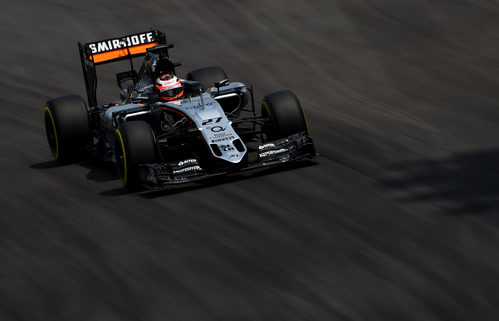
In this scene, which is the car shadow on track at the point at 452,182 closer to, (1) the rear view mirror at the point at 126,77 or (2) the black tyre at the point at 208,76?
(2) the black tyre at the point at 208,76

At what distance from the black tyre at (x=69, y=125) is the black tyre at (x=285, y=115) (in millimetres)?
3150

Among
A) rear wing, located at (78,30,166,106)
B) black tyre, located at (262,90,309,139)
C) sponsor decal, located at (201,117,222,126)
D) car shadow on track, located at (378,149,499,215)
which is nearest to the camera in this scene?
car shadow on track, located at (378,149,499,215)

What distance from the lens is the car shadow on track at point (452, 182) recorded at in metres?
10.6

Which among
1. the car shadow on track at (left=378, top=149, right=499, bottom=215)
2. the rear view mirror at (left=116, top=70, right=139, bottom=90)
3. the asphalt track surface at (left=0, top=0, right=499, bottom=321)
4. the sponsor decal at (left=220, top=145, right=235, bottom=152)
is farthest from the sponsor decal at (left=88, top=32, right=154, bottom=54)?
the car shadow on track at (left=378, top=149, right=499, bottom=215)

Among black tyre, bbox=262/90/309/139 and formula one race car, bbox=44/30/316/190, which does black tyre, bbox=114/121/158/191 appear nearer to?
formula one race car, bbox=44/30/316/190

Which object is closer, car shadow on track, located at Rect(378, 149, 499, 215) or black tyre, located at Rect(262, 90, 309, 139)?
car shadow on track, located at Rect(378, 149, 499, 215)

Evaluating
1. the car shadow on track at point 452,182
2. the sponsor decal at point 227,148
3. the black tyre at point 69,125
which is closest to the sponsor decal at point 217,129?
the sponsor decal at point 227,148

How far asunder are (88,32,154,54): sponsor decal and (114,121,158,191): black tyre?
9.95 feet

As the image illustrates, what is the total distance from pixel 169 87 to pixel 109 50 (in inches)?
69.3

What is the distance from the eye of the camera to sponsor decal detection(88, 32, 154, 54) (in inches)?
569

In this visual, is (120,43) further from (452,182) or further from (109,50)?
(452,182)

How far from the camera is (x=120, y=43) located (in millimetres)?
14586

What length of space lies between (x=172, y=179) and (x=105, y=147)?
9.03 feet

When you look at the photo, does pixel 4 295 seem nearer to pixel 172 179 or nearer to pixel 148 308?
pixel 148 308
